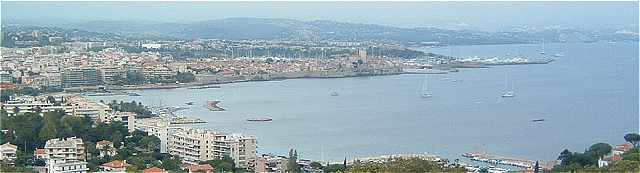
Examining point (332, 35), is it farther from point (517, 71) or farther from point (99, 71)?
point (99, 71)

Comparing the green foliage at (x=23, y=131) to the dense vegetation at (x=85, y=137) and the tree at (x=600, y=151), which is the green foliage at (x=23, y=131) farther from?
the tree at (x=600, y=151)

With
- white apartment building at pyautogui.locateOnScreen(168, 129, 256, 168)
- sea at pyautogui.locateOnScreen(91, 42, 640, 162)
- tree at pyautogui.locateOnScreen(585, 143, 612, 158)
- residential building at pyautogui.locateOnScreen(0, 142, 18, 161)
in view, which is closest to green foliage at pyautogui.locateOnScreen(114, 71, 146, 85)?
sea at pyautogui.locateOnScreen(91, 42, 640, 162)

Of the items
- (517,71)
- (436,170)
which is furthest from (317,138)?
(517,71)

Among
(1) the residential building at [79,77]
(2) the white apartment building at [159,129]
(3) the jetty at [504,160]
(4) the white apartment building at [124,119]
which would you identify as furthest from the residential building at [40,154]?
(1) the residential building at [79,77]

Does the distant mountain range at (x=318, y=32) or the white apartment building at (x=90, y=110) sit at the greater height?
the distant mountain range at (x=318, y=32)

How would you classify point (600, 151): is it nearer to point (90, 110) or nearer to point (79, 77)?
point (90, 110)

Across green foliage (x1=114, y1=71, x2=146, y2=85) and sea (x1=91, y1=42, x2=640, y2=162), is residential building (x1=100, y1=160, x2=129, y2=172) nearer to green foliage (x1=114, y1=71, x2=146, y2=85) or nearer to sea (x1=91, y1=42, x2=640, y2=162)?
sea (x1=91, y1=42, x2=640, y2=162)

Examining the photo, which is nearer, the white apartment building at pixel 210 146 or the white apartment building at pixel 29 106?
the white apartment building at pixel 210 146
